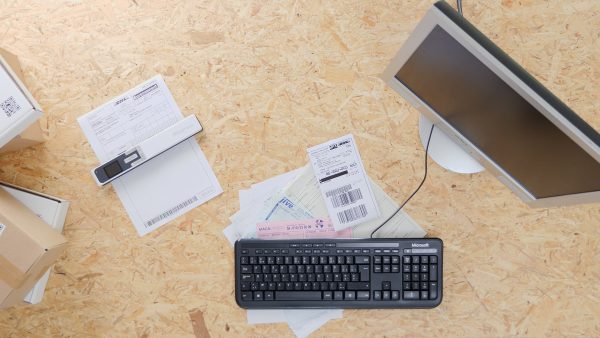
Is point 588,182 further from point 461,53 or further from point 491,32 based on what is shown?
point 491,32

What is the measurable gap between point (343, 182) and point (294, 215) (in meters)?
0.13

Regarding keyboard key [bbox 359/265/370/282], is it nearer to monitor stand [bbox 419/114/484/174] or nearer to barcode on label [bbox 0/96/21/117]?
monitor stand [bbox 419/114/484/174]

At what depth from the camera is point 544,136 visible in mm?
697

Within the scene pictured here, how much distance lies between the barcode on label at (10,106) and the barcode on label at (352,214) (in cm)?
66

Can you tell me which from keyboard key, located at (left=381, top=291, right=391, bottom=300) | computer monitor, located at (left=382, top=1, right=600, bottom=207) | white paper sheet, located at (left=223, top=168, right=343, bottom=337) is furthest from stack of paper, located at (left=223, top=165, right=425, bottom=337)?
computer monitor, located at (left=382, top=1, right=600, bottom=207)

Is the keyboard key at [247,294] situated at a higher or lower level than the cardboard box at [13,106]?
lower

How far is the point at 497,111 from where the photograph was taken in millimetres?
734

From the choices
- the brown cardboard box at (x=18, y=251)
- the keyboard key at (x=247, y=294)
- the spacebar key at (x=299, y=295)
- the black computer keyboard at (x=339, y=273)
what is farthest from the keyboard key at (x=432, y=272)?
the brown cardboard box at (x=18, y=251)

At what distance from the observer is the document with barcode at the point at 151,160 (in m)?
1.05

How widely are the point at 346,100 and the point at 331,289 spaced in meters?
0.41

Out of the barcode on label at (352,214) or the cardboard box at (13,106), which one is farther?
the barcode on label at (352,214)

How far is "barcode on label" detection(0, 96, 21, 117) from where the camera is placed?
87 cm

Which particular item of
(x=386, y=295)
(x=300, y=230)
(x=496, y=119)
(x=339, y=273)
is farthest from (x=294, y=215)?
(x=496, y=119)

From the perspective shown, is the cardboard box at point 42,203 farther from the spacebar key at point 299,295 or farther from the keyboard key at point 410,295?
the keyboard key at point 410,295
